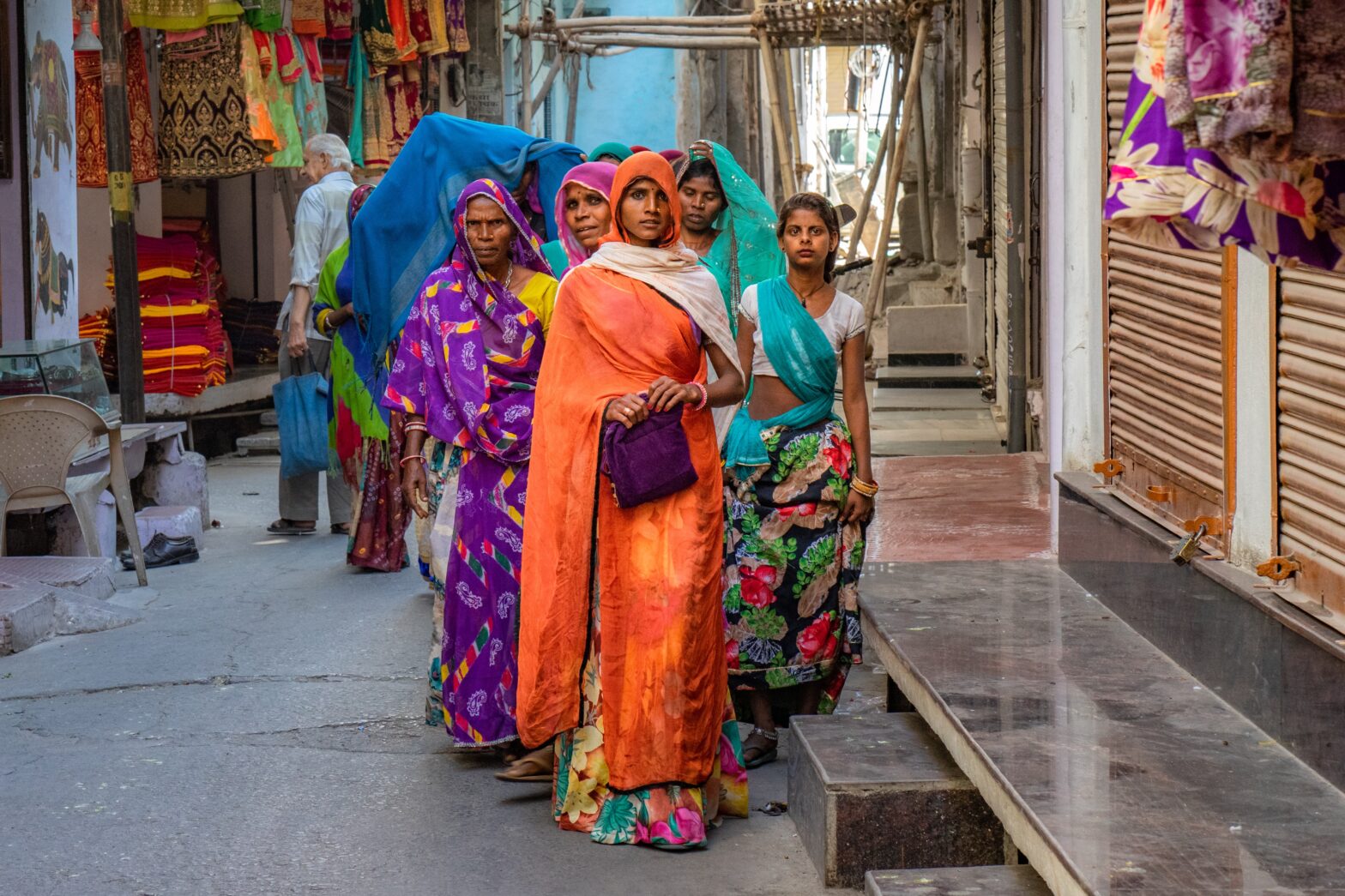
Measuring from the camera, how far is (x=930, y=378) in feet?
46.5

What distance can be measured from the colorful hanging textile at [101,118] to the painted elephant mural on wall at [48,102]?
1139 millimetres

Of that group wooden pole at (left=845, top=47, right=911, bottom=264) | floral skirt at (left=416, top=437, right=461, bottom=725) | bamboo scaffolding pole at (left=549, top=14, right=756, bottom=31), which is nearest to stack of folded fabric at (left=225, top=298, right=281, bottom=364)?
bamboo scaffolding pole at (left=549, top=14, right=756, bottom=31)

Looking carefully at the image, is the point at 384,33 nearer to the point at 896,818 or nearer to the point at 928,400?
the point at 928,400

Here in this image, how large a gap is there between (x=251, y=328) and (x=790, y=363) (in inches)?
398

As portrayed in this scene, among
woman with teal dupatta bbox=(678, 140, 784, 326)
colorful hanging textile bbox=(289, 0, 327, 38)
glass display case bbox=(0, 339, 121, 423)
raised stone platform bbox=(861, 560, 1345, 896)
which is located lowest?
raised stone platform bbox=(861, 560, 1345, 896)

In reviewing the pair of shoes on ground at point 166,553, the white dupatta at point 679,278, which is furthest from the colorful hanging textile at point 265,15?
the white dupatta at point 679,278

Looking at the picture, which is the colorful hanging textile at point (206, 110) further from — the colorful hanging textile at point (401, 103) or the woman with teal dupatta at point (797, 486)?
the woman with teal dupatta at point (797, 486)

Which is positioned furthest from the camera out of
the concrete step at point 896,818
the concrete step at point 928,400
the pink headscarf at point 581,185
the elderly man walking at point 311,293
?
the concrete step at point 928,400

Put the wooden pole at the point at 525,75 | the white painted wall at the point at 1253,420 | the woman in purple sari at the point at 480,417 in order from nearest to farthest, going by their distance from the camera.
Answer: the white painted wall at the point at 1253,420 → the woman in purple sari at the point at 480,417 → the wooden pole at the point at 525,75

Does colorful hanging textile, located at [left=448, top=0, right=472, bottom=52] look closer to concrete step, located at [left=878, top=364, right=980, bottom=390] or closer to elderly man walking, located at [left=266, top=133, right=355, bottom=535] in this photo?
concrete step, located at [left=878, top=364, right=980, bottom=390]

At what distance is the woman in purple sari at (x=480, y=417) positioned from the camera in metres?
5.14

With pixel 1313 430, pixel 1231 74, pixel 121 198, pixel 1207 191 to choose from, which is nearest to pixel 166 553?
pixel 121 198

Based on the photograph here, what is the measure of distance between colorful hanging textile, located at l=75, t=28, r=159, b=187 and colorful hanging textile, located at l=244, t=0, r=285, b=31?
0.79m

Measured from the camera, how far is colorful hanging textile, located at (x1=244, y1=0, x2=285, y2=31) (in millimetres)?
10633
